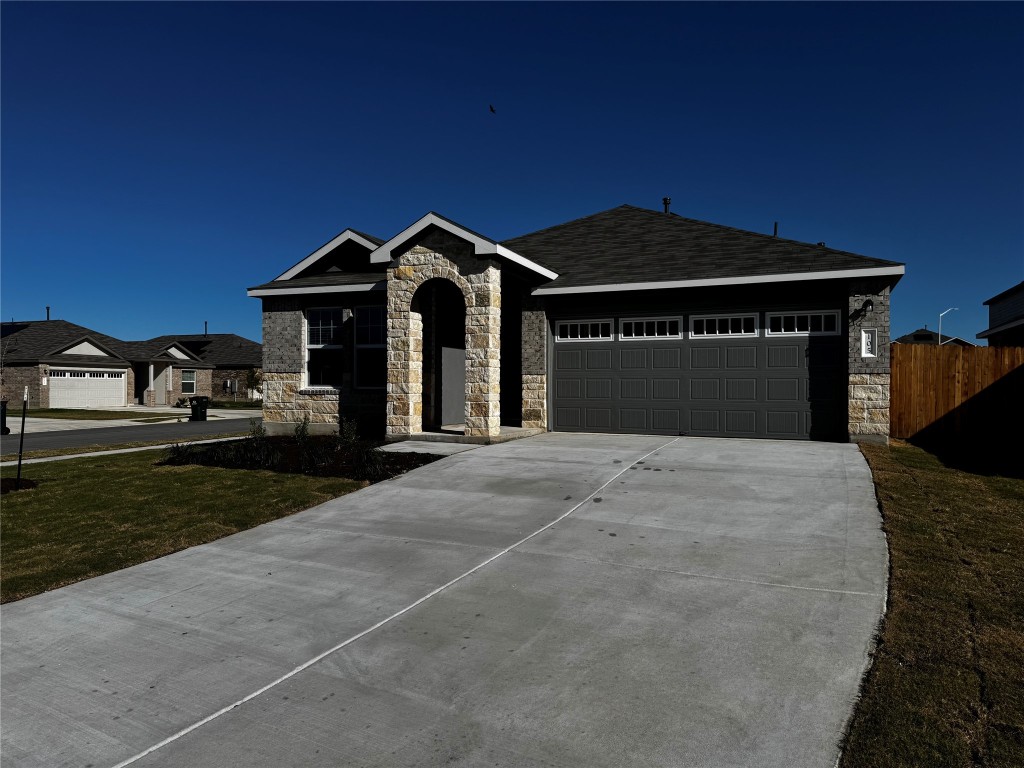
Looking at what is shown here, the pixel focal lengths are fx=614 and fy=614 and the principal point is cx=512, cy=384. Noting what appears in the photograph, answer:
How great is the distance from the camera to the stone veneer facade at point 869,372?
12.3 m

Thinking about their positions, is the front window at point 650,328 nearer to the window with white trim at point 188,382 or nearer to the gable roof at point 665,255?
the gable roof at point 665,255

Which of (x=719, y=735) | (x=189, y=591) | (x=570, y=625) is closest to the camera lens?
(x=719, y=735)

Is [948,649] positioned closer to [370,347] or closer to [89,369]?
[370,347]

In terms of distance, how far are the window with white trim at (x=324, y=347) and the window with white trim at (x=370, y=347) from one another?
1.73 ft

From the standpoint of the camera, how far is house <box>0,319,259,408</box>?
116ft

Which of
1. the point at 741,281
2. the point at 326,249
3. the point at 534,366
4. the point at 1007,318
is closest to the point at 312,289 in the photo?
the point at 326,249

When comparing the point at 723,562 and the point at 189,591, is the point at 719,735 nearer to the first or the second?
the point at 723,562

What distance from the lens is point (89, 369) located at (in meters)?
37.8

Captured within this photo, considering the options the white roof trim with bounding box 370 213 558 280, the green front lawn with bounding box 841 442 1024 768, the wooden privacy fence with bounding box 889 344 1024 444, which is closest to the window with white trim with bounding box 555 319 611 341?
the white roof trim with bounding box 370 213 558 280

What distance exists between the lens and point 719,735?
3.25m

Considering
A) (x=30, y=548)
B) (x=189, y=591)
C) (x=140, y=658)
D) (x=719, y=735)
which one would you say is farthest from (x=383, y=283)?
(x=719, y=735)

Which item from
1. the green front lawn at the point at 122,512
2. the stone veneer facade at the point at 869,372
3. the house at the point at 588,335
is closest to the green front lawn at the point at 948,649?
the stone veneer facade at the point at 869,372

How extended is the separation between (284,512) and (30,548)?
107 inches

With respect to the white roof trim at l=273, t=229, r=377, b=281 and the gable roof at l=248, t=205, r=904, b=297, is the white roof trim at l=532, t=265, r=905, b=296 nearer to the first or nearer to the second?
the gable roof at l=248, t=205, r=904, b=297
